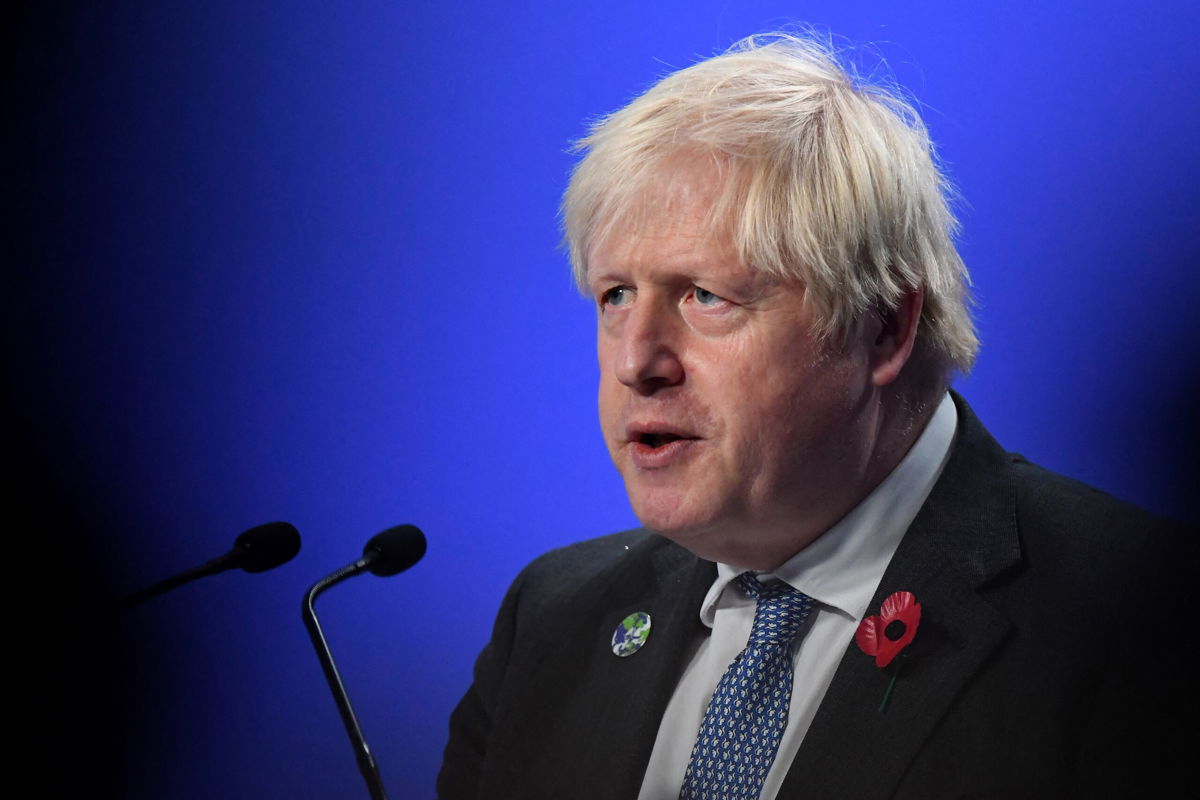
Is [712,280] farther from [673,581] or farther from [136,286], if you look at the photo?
[136,286]

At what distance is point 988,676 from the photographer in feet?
4.69

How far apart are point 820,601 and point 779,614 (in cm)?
6

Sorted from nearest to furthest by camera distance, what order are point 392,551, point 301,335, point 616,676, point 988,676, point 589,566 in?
point 988,676, point 392,551, point 616,676, point 589,566, point 301,335

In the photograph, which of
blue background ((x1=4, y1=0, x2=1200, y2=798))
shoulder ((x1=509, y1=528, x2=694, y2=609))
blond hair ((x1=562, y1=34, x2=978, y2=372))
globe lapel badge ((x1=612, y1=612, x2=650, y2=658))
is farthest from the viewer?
blue background ((x1=4, y1=0, x2=1200, y2=798))

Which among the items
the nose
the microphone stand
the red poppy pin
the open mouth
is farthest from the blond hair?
the microphone stand

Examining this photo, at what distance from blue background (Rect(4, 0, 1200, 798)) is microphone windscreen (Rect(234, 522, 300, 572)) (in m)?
0.63

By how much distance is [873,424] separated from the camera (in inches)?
61.3

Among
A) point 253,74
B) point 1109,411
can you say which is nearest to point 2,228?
point 253,74

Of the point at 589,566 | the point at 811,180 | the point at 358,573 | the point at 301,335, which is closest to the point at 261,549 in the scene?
the point at 358,573

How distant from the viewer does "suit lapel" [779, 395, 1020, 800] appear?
1.41 m

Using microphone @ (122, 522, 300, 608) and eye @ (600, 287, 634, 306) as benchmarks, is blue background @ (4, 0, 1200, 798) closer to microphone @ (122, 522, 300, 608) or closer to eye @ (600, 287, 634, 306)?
eye @ (600, 287, 634, 306)

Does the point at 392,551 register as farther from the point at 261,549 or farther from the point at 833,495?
the point at 833,495

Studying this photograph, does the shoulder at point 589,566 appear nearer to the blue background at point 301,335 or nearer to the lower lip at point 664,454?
the blue background at point 301,335

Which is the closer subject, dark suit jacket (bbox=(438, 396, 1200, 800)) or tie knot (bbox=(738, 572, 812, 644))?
dark suit jacket (bbox=(438, 396, 1200, 800))
